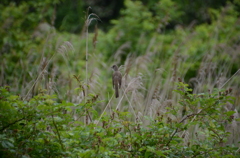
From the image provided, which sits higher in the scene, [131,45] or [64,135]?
[131,45]

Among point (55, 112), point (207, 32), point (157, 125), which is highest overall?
point (207, 32)

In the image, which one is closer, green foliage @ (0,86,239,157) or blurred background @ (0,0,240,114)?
green foliage @ (0,86,239,157)

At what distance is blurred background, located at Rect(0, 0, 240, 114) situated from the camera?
394cm

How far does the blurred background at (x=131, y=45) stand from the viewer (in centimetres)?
394

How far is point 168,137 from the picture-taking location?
2123 mm

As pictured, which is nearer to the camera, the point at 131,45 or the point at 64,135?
the point at 64,135

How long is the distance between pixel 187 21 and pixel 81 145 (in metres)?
9.38

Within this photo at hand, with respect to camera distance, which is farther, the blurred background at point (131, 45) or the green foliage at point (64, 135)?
the blurred background at point (131, 45)

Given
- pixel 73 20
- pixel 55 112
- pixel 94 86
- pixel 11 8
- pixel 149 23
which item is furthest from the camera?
pixel 73 20

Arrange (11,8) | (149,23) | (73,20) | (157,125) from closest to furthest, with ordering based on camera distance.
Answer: (157,125)
(11,8)
(149,23)
(73,20)

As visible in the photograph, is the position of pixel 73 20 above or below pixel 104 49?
above

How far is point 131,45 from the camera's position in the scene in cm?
761

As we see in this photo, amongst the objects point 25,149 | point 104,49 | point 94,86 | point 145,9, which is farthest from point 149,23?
point 25,149

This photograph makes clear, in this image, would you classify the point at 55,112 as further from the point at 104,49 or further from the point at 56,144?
the point at 104,49
